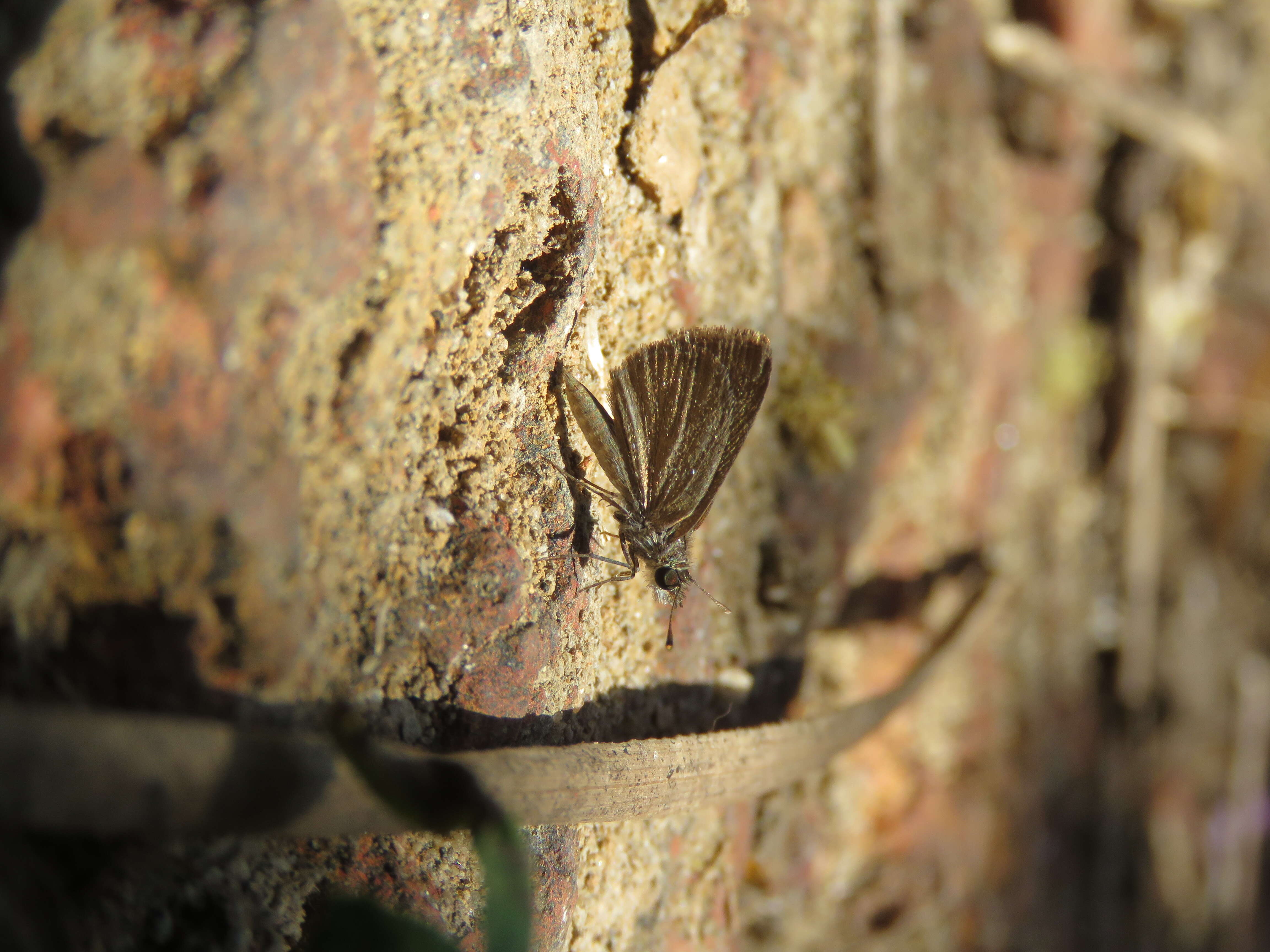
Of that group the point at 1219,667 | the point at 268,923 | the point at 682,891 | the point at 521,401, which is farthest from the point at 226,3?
the point at 1219,667

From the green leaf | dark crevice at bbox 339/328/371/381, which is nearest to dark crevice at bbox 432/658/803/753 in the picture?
the green leaf

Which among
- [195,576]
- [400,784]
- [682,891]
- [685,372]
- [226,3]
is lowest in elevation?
[682,891]

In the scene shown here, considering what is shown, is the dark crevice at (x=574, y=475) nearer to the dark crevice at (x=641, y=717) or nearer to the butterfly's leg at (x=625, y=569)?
the butterfly's leg at (x=625, y=569)

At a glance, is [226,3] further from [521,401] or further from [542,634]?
[542,634]

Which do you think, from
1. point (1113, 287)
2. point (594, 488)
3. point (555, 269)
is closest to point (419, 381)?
point (555, 269)

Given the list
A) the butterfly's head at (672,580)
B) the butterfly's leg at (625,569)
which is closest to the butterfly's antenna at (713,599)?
the butterfly's head at (672,580)

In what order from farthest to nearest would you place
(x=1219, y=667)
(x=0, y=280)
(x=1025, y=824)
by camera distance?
1. (x=1219, y=667)
2. (x=1025, y=824)
3. (x=0, y=280)

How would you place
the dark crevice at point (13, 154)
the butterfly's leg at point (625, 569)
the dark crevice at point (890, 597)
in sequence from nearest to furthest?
Answer: the dark crevice at point (13, 154), the butterfly's leg at point (625, 569), the dark crevice at point (890, 597)
